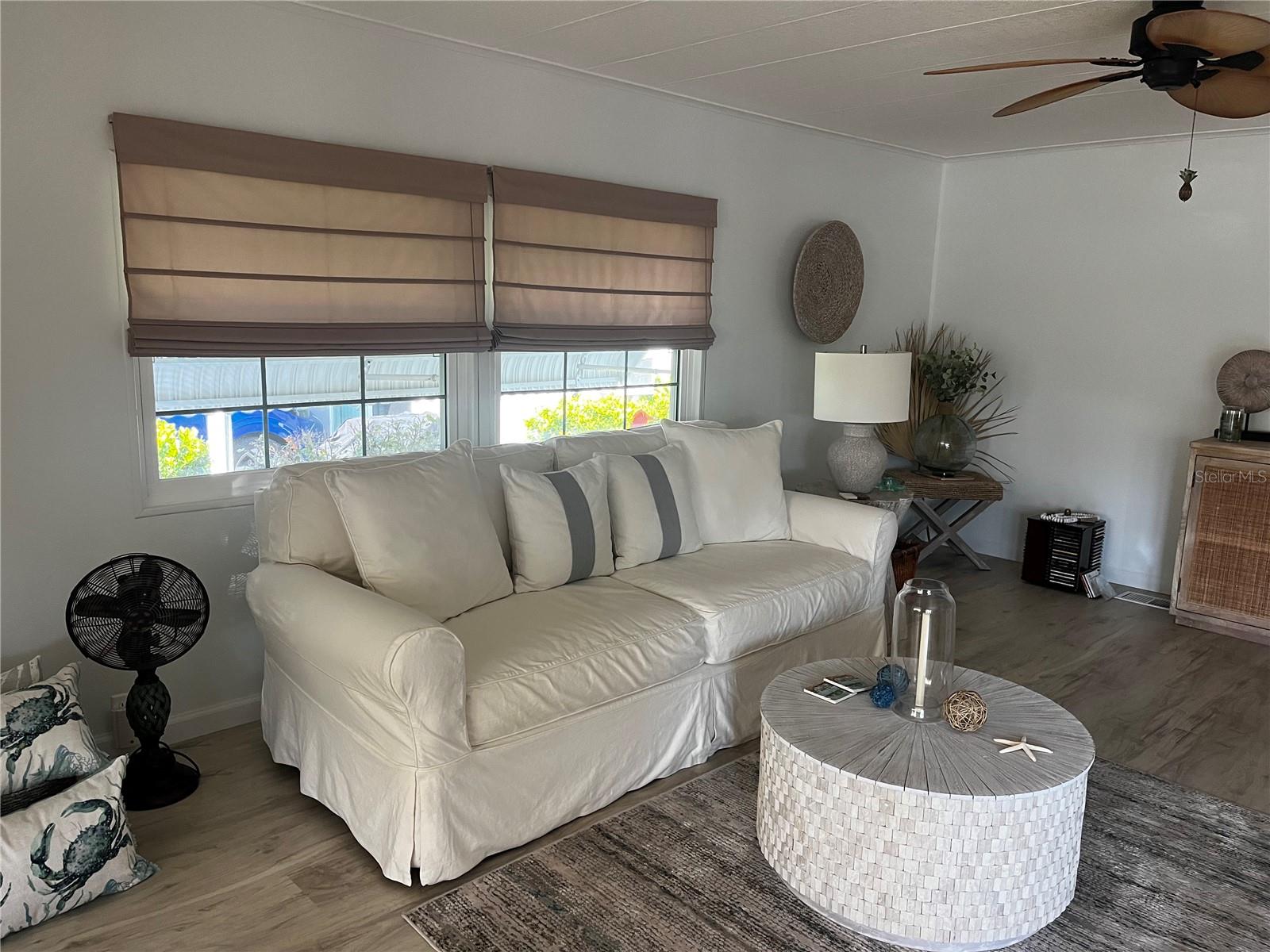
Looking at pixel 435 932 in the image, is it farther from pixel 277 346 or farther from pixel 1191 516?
pixel 1191 516

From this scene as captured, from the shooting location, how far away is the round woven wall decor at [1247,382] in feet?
15.0

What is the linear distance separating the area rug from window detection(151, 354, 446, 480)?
1647 millimetres

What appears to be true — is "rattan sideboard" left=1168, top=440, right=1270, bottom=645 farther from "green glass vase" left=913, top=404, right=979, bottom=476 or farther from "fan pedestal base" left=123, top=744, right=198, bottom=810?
"fan pedestal base" left=123, top=744, right=198, bottom=810

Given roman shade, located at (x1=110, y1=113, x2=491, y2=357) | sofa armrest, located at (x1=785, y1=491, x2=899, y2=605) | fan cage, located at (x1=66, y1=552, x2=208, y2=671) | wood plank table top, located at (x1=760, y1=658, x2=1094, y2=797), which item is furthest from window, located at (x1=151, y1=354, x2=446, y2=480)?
wood plank table top, located at (x1=760, y1=658, x2=1094, y2=797)

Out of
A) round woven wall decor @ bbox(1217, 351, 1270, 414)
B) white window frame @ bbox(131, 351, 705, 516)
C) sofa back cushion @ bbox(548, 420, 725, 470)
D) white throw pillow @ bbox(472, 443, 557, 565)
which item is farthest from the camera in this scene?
round woven wall decor @ bbox(1217, 351, 1270, 414)

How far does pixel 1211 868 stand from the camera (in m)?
2.61

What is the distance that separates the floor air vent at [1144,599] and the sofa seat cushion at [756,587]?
220cm

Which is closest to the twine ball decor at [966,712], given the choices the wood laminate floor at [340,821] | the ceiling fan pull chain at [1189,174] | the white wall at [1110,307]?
the wood laminate floor at [340,821]

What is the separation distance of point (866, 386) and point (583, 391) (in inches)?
48.8

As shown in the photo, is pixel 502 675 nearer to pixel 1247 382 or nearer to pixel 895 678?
pixel 895 678

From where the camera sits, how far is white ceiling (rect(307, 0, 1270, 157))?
294 centimetres

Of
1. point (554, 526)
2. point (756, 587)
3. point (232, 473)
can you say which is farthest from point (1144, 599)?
point (232, 473)

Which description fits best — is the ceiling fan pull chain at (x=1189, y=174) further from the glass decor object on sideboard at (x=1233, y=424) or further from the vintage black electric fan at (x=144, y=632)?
the vintage black electric fan at (x=144, y=632)

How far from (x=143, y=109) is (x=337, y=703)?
5.96ft
